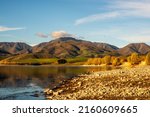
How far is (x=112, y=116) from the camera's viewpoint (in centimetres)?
2173

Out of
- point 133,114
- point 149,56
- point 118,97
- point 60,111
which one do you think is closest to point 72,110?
point 60,111

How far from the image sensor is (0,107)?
2494cm

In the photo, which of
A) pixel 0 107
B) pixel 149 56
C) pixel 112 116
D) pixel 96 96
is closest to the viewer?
pixel 112 116

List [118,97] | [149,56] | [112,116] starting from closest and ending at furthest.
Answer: [112,116] < [118,97] < [149,56]

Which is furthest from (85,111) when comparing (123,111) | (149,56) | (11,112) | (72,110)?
(149,56)

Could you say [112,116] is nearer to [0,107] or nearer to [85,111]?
[85,111]

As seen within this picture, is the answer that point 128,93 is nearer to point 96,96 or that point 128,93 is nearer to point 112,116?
point 96,96

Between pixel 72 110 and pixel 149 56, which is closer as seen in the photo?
pixel 72 110

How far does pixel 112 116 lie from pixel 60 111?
3.74 m

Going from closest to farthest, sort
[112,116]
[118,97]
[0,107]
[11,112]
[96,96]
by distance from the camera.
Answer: [112,116] → [11,112] → [0,107] → [118,97] → [96,96]

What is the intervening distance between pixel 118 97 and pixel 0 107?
14948mm

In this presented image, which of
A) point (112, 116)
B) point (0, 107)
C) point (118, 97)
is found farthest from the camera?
point (118, 97)

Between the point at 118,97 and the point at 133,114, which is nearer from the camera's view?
the point at 133,114

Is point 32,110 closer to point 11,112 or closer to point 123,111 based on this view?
point 11,112
